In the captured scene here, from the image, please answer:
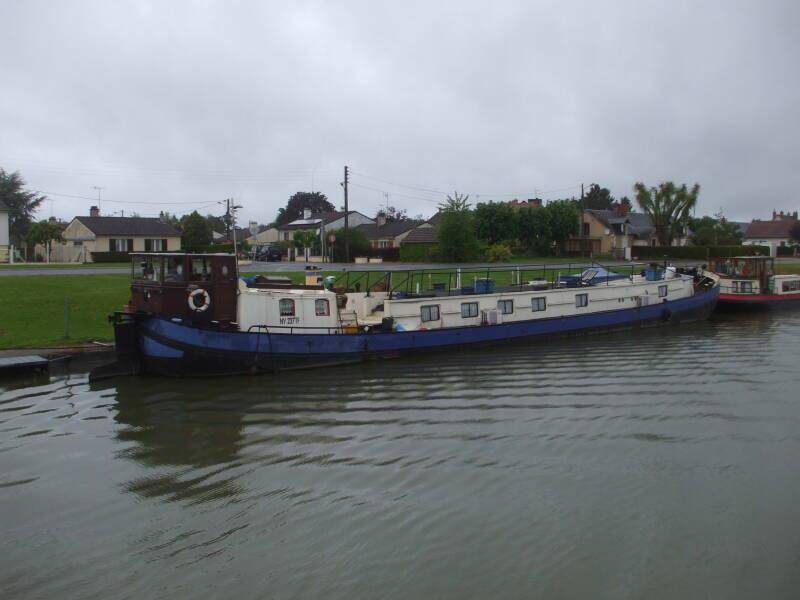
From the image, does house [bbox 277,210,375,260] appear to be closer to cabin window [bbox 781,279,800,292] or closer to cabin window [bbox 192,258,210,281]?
cabin window [bbox 781,279,800,292]

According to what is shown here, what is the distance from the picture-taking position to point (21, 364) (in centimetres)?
1878

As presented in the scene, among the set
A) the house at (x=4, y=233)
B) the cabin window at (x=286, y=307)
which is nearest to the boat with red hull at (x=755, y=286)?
the cabin window at (x=286, y=307)

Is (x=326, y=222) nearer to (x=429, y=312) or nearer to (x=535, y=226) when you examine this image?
(x=535, y=226)

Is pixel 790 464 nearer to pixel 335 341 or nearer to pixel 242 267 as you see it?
pixel 335 341

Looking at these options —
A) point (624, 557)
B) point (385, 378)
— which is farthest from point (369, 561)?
point (385, 378)

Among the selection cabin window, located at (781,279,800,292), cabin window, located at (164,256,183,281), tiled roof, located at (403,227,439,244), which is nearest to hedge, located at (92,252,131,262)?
tiled roof, located at (403,227,439,244)

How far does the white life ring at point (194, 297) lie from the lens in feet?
65.2

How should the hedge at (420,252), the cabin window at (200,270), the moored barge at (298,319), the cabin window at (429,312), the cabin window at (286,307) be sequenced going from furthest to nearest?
1. the hedge at (420,252)
2. the cabin window at (429,312)
3. the cabin window at (286,307)
4. the cabin window at (200,270)
5. the moored barge at (298,319)

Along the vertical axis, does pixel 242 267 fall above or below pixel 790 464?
above

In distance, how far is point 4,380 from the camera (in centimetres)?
1858

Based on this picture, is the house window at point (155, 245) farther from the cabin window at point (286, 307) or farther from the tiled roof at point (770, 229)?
the tiled roof at point (770, 229)

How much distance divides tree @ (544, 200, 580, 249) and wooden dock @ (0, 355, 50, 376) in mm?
55109

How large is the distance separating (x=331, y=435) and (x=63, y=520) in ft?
18.2

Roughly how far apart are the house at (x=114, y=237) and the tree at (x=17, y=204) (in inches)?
1087
